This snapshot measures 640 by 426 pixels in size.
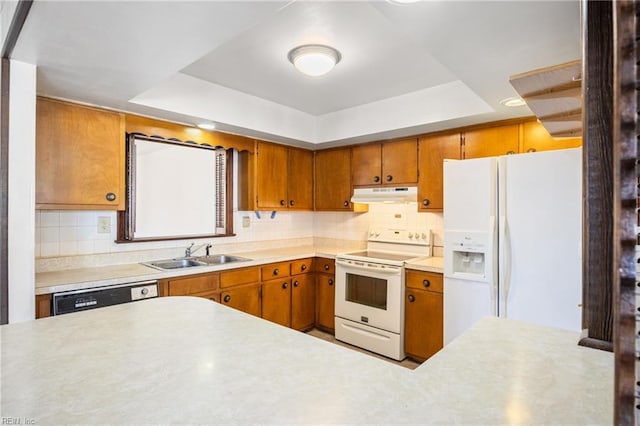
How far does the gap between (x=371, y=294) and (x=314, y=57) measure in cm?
209

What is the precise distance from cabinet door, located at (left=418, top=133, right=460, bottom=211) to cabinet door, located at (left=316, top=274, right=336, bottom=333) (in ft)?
4.01

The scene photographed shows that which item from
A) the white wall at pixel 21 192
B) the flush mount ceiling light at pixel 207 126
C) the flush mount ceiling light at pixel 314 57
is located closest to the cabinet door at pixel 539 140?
the flush mount ceiling light at pixel 314 57

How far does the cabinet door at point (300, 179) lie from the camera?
3.77 m

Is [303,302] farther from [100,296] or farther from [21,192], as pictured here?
[21,192]

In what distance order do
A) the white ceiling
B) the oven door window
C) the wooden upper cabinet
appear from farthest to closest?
the oven door window, the wooden upper cabinet, the white ceiling

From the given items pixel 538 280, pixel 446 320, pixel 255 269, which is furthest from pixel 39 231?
pixel 538 280

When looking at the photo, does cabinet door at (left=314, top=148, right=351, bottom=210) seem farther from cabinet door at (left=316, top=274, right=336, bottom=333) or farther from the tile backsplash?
cabinet door at (left=316, top=274, right=336, bottom=333)

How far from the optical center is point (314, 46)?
6.71 feet

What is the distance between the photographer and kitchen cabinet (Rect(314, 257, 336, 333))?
3514mm

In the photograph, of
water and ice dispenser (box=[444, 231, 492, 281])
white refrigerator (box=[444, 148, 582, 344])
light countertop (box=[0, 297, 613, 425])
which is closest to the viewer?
light countertop (box=[0, 297, 613, 425])

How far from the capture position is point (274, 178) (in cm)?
359

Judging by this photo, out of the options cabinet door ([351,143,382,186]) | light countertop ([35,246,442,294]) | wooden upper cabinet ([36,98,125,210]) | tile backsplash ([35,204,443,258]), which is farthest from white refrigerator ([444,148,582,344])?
wooden upper cabinet ([36,98,125,210])

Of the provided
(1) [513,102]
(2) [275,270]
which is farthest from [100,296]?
(1) [513,102]

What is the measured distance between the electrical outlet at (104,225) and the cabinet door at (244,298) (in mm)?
1041
